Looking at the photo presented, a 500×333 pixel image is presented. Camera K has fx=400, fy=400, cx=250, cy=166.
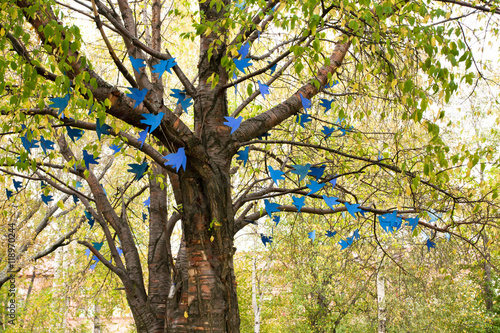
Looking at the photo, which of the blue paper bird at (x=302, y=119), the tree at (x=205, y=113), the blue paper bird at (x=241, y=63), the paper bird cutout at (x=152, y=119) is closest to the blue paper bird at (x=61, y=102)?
the tree at (x=205, y=113)

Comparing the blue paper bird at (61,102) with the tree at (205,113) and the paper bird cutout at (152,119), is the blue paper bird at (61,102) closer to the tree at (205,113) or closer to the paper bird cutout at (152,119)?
the tree at (205,113)

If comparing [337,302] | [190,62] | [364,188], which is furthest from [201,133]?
[337,302]

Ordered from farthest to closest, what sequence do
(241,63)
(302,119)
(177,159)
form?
(302,119) < (241,63) < (177,159)

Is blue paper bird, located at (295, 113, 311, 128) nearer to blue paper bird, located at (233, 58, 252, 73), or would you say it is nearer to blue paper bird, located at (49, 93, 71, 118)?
blue paper bird, located at (233, 58, 252, 73)

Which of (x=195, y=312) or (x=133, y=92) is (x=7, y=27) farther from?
(x=195, y=312)

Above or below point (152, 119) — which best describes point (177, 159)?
below

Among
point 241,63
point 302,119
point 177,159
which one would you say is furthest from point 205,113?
point 302,119

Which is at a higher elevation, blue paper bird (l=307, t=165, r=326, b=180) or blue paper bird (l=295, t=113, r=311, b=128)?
blue paper bird (l=295, t=113, r=311, b=128)

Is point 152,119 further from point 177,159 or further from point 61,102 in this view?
point 61,102

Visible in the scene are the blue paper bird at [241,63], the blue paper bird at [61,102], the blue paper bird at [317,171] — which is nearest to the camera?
the blue paper bird at [61,102]

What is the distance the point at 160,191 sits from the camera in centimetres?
385

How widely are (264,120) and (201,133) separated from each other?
0.51 meters

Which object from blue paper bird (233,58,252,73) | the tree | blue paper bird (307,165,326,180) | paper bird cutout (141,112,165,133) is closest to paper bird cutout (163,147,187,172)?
the tree

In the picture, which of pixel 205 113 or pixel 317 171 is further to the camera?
pixel 205 113
